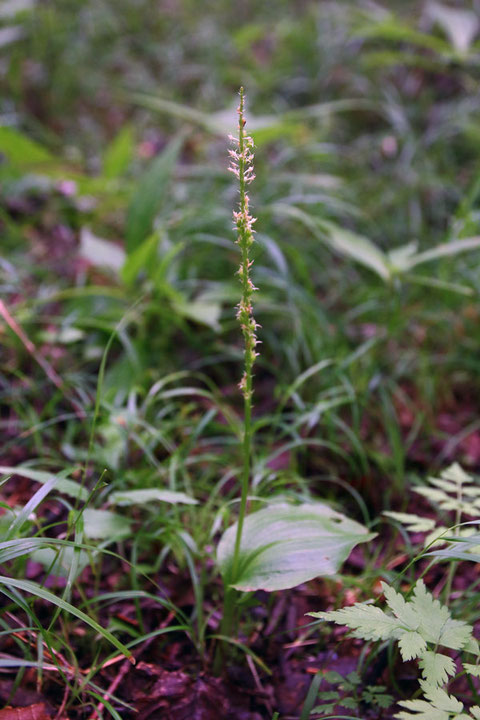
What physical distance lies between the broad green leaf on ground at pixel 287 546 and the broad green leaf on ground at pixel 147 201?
127 cm

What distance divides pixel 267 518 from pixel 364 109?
311cm

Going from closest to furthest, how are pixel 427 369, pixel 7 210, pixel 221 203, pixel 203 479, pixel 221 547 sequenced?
pixel 221 547 → pixel 203 479 → pixel 427 369 → pixel 221 203 → pixel 7 210

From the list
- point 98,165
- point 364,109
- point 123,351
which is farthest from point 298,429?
point 364,109

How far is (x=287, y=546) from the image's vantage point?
3.60 feet

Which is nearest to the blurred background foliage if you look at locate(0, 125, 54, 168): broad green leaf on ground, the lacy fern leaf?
locate(0, 125, 54, 168): broad green leaf on ground

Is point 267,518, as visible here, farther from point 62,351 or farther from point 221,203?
point 221,203

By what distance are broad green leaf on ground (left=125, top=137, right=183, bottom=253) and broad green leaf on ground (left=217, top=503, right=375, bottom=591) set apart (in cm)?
127

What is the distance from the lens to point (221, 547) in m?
1.11

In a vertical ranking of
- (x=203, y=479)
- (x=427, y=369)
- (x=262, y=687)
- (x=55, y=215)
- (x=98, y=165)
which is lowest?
(x=262, y=687)

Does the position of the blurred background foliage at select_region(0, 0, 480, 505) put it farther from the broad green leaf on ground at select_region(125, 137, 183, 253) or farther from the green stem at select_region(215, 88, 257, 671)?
the green stem at select_region(215, 88, 257, 671)

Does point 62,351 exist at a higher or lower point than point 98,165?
lower

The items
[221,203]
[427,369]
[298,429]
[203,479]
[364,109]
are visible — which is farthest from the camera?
[364,109]

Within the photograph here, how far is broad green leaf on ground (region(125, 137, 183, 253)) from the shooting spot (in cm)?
208

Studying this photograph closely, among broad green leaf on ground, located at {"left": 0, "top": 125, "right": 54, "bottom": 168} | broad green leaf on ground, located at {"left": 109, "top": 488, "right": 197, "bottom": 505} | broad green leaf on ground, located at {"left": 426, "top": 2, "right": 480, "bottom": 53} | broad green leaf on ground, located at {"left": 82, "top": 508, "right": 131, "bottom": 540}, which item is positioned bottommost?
broad green leaf on ground, located at {"left": 82, "top": 508, "right": 131, "bottom": 540}
